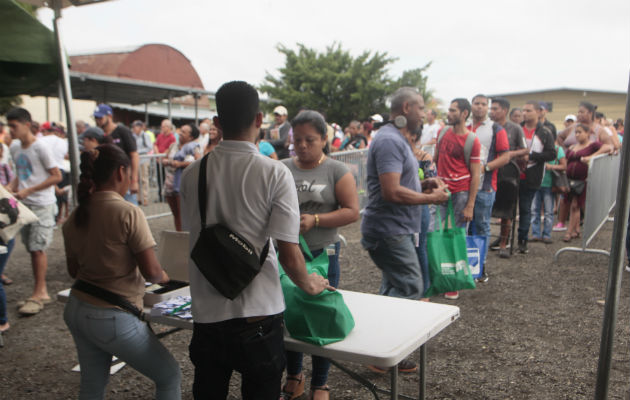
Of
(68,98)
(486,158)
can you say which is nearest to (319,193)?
(68,98)

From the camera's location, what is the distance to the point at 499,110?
22.0ft

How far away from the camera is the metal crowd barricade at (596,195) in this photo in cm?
676

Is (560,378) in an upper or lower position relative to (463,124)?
lower

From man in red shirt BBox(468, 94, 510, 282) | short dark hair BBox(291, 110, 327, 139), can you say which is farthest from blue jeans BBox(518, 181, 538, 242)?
short dark hair BBox(291, 110, 327, 139)

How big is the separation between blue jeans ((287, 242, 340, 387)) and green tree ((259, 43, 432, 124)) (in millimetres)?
33534

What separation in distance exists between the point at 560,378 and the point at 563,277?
297 cm

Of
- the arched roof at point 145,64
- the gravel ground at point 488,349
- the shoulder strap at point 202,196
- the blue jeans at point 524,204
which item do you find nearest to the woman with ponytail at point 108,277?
the shoulder strap at point 202,196

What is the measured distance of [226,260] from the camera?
6.32 ft

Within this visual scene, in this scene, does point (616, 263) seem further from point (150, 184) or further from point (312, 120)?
point (150, 184)

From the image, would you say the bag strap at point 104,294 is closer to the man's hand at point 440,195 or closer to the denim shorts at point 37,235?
the man's hand at point 440,195

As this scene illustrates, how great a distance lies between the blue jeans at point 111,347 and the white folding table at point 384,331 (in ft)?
0.66

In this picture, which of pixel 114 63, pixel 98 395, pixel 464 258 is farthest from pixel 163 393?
pixel 114 63

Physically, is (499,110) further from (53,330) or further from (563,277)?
(53,330)

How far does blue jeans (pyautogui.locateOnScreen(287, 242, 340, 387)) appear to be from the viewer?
3.08m
